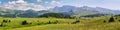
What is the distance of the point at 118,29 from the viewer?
89.1 ft

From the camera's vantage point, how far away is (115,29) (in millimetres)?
27547

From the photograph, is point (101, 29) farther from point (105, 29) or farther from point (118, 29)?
point (118, 29)

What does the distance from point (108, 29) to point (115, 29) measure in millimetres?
1356

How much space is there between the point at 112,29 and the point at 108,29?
0.47 m

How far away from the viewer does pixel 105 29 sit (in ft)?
94.2

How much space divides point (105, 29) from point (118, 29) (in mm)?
1909

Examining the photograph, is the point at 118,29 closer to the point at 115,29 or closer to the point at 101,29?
the point at 115,29

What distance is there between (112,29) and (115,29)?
101 centimetres

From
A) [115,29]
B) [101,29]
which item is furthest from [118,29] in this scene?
[101,29]

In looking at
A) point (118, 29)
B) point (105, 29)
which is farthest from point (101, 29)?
point (118, 29)

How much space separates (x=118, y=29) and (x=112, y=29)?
1.44m

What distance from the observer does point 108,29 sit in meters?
28.8

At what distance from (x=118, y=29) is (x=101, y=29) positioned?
224 centimetres

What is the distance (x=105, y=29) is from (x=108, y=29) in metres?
0.37
